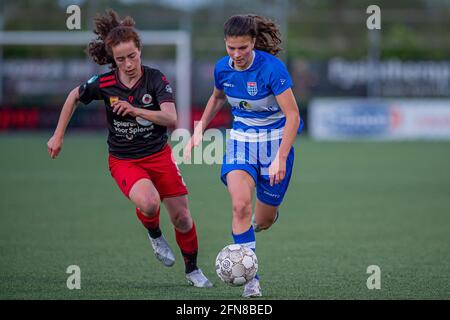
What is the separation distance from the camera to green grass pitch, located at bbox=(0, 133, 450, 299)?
637cm

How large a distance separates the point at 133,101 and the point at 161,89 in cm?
23

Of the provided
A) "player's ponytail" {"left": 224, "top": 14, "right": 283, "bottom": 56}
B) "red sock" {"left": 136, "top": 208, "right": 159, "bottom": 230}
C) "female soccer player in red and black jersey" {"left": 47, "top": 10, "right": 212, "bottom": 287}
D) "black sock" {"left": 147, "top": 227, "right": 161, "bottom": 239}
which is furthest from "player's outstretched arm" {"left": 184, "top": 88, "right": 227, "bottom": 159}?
"black sock" {"left": 147, "top": 227, "right": 161, "bottom": 239}

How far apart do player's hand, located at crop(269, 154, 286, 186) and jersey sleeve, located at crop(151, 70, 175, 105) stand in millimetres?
994

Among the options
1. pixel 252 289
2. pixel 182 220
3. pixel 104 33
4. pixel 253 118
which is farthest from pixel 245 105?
pixel 252 289

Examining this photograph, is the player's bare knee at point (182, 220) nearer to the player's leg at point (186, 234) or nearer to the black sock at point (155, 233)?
the player's leg at point (186, 234)

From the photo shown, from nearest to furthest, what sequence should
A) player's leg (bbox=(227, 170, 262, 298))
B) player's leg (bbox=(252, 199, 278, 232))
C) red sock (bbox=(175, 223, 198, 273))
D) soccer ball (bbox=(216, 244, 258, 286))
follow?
soccer ball (bbox=(216, 244, 258, 286)), player's leg (bbox=(227, 170, 262, 298)), red sock (bbox=(175, 223, 198, 273)), player's leg (bbox=(252, 199, 278, 232))

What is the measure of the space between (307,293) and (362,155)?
1326 cm

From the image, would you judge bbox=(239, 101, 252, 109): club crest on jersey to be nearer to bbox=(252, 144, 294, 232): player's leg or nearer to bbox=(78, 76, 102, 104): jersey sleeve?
bbox=(252, 144, 294, 232): player's leg

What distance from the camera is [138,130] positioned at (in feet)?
21.7

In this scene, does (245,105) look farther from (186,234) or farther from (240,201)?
(186,234)

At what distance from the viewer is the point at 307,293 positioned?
609cm

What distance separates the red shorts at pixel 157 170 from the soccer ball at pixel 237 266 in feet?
3.02

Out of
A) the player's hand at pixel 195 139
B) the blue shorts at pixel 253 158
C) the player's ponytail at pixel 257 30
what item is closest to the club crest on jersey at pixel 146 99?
the player's hand at pixel 195 139

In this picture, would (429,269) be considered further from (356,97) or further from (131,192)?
(356,97)
